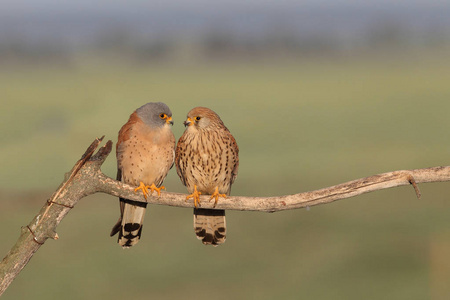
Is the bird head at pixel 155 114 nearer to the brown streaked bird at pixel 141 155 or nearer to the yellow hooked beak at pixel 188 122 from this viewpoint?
the brown streaked bird at pixel 141 155

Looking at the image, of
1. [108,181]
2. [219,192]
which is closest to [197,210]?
[219,192]

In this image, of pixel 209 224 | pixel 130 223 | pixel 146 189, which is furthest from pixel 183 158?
pixel 130 223

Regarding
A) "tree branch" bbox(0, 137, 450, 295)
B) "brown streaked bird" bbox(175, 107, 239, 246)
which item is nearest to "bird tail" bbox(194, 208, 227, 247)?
"brown streaked bird" bbox(175, 107, 239, 246)

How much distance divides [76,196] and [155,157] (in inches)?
34.6

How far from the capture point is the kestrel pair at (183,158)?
5105mm

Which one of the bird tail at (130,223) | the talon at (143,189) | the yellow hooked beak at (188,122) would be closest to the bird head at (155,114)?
the yellow hooked beak at (188,122)

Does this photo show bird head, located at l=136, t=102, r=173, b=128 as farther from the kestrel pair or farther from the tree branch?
the tree branch

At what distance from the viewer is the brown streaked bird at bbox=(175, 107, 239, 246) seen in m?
5.09

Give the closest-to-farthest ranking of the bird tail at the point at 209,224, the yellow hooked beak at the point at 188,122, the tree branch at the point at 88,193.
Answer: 1. the tree branch at the point at 88,193
2. the yellow hooked beak at the point at 188,122
3. the bird tail at the point at 209,224

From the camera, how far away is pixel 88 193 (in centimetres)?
459

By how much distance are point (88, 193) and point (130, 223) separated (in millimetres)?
710

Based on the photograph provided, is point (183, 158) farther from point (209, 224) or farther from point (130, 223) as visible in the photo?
point (130, 223)

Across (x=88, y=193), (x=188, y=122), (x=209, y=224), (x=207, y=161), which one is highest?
(x=188, y=122)

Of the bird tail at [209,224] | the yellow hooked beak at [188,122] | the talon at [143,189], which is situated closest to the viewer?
the talon at [143,189]
